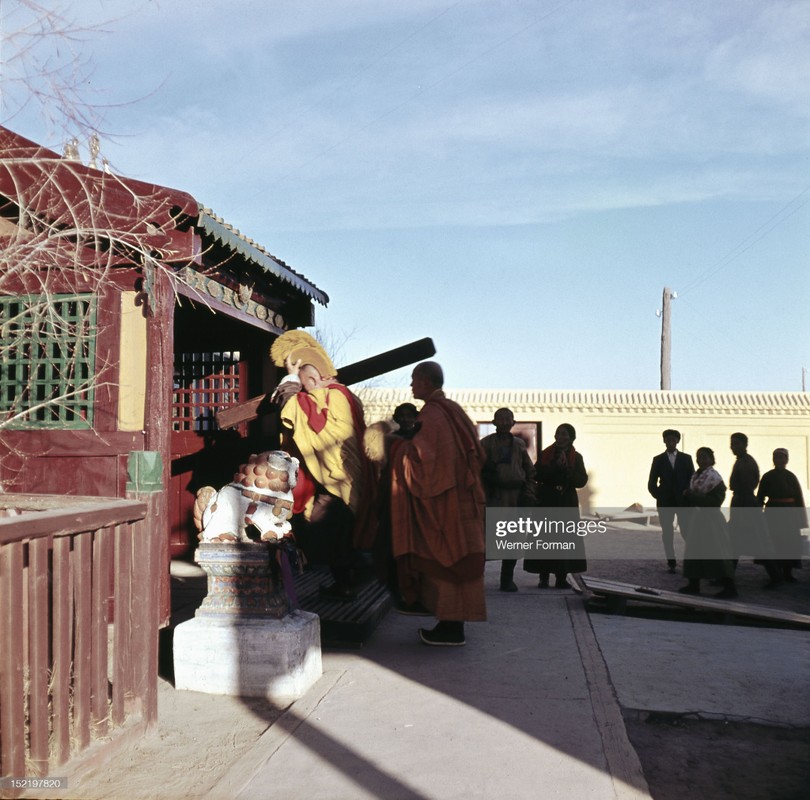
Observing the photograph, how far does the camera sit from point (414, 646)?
17.0ft

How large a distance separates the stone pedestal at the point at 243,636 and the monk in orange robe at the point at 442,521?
109 centimetres

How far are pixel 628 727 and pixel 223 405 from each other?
5.40m

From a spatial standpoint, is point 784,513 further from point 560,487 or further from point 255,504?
point 255,504

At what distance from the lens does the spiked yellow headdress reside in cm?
579

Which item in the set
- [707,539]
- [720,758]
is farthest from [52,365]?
[707,539]

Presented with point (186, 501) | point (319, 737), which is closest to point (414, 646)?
point (319, 737)

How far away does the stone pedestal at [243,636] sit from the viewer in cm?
407

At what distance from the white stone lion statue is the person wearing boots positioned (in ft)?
11.4

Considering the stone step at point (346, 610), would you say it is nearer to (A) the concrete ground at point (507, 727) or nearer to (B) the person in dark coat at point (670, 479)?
(A) the concrete ground at point (507, 727)

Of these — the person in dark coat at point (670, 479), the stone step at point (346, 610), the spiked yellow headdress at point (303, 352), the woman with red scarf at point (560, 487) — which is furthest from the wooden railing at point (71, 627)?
Result: the person in dark coat at point (670, 479)

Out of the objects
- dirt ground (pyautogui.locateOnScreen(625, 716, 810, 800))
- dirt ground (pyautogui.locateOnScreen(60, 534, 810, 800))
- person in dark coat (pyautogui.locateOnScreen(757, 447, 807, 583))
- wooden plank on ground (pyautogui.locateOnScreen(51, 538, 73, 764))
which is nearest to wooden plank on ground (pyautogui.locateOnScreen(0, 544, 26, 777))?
wooden plank on ground (pyautogui.locateOnScreen(51, 538, 73, 764))

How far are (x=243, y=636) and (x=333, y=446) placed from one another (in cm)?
168

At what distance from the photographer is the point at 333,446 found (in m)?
5.50

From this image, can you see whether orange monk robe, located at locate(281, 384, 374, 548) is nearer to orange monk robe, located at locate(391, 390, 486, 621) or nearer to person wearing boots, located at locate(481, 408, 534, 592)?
orange monk robe, located at locate(391, 390, 486, 621)
